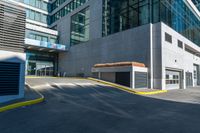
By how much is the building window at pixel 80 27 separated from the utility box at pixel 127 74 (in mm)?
13435

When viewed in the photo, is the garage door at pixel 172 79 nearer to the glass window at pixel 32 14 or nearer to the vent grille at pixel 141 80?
the vent grille at pixel 141 80

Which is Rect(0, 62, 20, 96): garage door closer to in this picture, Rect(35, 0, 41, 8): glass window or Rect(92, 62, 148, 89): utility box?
Rect(92, 62, 148, 89): utility box

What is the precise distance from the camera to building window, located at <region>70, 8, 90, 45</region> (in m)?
35.2

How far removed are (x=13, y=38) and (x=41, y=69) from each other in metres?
30.5

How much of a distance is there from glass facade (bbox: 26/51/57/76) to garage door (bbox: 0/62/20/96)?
28.6 meters

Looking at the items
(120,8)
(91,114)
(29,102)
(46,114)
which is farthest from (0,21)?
(120,8)

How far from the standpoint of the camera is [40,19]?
153 ft

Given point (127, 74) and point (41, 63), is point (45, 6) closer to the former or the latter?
point (41, 63)

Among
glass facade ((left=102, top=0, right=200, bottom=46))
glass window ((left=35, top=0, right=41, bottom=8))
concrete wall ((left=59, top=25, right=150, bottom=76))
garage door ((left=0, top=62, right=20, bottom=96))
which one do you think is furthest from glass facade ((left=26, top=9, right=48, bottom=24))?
garage door ((left=0, top=62, right=20, bottom=96))

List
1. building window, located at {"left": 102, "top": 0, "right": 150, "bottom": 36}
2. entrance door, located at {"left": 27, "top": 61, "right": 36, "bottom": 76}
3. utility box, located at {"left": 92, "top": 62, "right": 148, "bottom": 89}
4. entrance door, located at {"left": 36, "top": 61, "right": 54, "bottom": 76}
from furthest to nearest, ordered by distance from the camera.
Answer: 1. entrance door, located at {"left": 36, "top": 61, "right": 54, "bottom": 76}
2. entrance door, located at {"left": 27, "top": 61, "right": 36, "bottom": 76}
3. building window, located at {"left": 102, "top": 0, "right": 150, "bottom": 36}
4. utility box, located at {"left": 92, "top": 62, "right": 148, "bottom": 89}

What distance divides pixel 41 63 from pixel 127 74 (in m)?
26.4

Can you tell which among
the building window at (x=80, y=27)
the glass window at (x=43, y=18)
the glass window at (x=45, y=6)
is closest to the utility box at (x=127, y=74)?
the building window at (x=80, y=27)

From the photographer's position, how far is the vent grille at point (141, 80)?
20.7 metres

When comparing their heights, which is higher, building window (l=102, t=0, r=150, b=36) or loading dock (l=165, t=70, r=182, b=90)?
building window (l=102, t=0, r=150, b=36)
